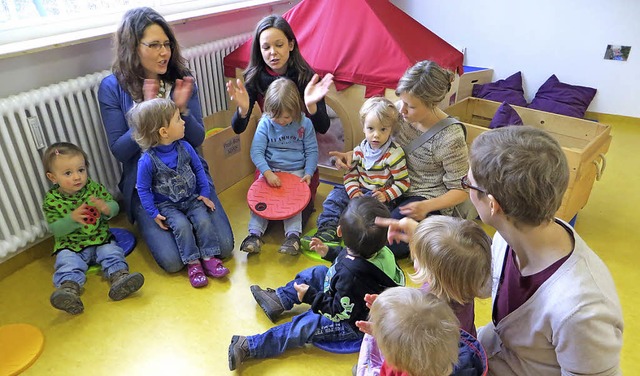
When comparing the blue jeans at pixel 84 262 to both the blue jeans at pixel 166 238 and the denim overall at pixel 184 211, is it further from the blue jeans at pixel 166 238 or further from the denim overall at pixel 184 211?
the denim overall at pixel 184 211

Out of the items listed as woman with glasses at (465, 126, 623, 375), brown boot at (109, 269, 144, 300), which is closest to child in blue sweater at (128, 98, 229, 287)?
brown boot at (109, 269, 144, 300)

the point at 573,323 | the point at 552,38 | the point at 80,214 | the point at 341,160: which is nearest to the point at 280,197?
the point at 341,160

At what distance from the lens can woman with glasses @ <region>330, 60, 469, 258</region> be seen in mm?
2023

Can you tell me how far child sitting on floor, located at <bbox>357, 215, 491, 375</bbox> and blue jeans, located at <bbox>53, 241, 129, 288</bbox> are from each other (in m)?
1.34

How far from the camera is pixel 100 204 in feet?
6.97

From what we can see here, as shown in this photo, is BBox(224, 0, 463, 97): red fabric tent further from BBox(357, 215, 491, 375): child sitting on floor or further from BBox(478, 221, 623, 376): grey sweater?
BBox(478, 221, 623, 376): grey sweater

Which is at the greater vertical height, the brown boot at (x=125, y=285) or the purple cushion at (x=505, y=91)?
the purple cushion at (x=505, y=91)

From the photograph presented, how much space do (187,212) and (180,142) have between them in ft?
1.10

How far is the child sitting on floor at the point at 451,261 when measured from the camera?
3.75ft

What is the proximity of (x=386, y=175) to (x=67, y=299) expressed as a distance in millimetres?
1463

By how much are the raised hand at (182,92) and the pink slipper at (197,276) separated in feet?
2.46

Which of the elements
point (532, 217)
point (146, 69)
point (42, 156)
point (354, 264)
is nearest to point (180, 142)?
point (146, 69)

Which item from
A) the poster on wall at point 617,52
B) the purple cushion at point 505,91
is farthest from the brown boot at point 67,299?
the poster on wall at point 617,52

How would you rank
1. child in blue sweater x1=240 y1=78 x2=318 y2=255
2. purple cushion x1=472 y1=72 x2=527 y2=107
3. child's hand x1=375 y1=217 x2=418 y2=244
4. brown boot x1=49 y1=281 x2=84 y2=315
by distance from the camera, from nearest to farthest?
child's hand x1=375 y1=217 x2=418 y2=244
brown boot x1=49 y1=281 x2=84 y2=315
child in blue sweater x1=240 y1=78 x2=318 y2=255
purple cushion x1=472 y1=72 x2=527 y2=107
